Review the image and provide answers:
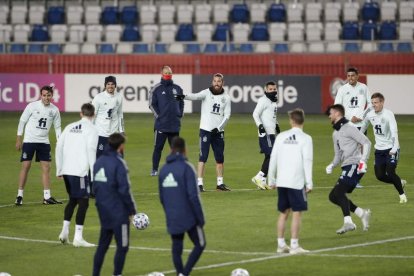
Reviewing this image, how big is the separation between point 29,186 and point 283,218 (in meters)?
9.76

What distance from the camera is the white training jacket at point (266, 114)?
22.9 m

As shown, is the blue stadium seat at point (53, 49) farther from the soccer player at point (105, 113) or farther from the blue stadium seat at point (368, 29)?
the soccer player at point (105, 113)

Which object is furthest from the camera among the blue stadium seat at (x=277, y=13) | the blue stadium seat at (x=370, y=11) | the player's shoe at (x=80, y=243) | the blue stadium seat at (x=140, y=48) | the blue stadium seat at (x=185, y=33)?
the blue stadium seat at (x=277, y=13)

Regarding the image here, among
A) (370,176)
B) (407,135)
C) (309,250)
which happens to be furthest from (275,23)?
(309,250)

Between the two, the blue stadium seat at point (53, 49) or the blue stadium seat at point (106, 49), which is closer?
the blue stadium seat at point (106, 49)

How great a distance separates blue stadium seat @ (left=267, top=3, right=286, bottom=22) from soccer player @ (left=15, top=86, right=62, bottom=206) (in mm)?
24892

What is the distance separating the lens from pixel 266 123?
75.6ft

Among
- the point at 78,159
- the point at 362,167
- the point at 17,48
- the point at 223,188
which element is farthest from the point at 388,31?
the point at 78,159

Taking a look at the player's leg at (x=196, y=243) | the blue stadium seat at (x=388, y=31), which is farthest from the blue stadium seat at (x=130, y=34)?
the player's leg at (x=196, y=243)

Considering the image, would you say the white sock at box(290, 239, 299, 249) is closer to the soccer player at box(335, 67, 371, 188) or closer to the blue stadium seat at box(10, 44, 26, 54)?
the soccer player at box(335, 67, 371, 188)

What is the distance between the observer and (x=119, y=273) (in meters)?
13.5

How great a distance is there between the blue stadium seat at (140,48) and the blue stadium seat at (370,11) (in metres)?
8.76

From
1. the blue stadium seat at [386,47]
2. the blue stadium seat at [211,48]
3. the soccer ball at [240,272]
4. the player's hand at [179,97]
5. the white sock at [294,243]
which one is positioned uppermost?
the player's hand at [179,97]

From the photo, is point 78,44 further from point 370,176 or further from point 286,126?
point 370,176
